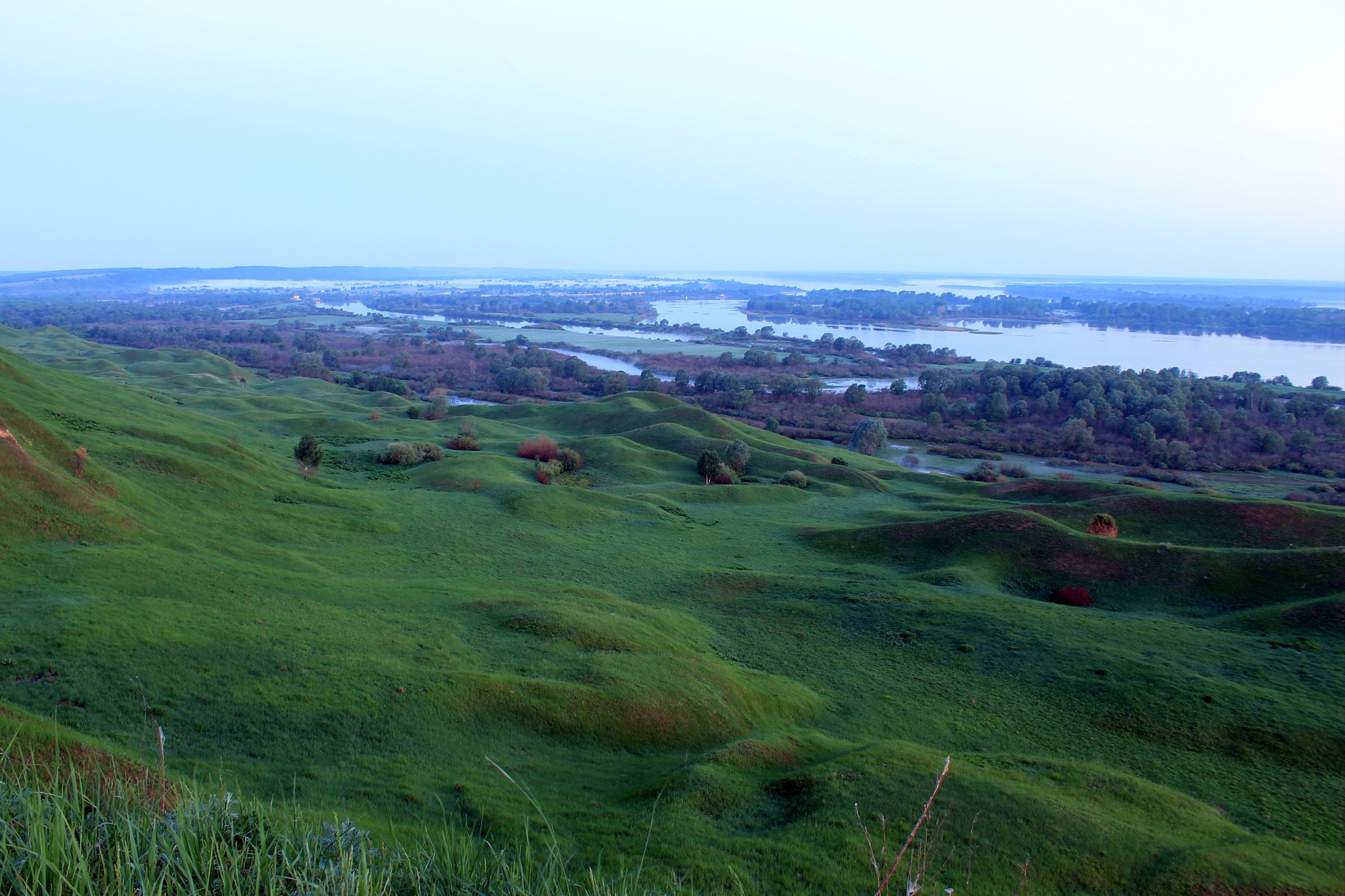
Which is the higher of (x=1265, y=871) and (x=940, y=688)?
(x=1265, y=871)

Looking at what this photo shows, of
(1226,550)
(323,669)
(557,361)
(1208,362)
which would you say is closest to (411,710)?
(323,669)

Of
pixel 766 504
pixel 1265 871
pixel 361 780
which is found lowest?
pixel 766 504

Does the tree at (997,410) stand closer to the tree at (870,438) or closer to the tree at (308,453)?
the tree at (870,438)

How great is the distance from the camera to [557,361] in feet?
486

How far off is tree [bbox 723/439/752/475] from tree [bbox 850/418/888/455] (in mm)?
26100

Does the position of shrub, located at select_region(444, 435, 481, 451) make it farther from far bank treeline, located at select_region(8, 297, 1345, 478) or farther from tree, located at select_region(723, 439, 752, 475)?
tree, located at select_region(723, 439, 752, 475)

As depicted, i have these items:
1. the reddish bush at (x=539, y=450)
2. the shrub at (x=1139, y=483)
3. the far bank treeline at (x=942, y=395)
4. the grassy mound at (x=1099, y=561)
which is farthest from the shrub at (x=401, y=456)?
the shrub at (x=1139, y=483)

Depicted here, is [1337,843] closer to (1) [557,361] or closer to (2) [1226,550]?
(2) [1226,550]

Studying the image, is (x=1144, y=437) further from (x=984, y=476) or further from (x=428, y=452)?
(x=428, y=452)

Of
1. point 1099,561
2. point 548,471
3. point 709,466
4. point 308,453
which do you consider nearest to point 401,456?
point 308,453

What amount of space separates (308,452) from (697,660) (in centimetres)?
3508

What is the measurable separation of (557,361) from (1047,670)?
12885 centimetres

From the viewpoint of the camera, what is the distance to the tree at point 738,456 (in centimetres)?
6875

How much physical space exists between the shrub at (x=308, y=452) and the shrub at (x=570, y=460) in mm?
19053
